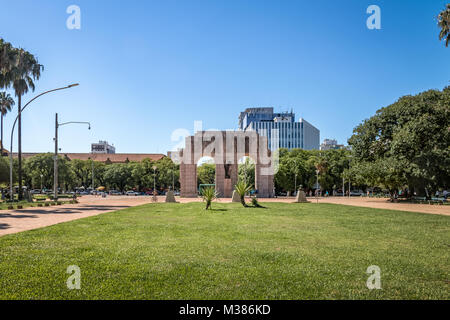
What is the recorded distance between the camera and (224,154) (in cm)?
5059

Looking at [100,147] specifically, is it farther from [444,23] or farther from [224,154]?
[444,23]

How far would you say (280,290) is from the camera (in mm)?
5359

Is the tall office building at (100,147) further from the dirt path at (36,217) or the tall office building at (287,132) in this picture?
the dirt path at (36,217)

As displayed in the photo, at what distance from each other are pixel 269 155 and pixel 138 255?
150 ft

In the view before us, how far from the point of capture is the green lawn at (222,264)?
5.32 m

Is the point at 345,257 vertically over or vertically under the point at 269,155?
under

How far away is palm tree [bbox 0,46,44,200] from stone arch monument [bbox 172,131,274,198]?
879 inches

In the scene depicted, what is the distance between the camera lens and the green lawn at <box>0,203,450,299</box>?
5316 mm

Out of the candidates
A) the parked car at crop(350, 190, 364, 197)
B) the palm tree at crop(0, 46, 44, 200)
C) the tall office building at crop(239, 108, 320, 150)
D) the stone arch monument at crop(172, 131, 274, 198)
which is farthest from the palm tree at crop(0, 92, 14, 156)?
the tall office building at crop(239, 108, 320, 150)

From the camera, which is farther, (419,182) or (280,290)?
(419,182)

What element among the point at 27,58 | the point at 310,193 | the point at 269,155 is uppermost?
the point at 27,58

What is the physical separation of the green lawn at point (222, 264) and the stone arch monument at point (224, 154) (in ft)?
129
